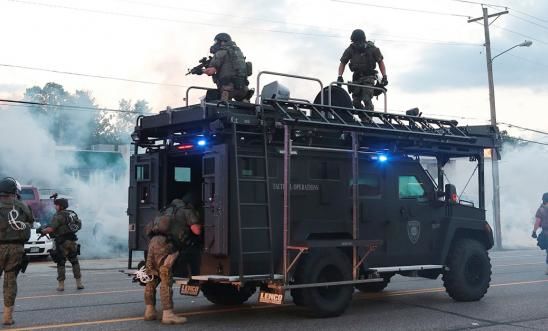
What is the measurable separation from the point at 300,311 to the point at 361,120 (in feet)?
9.50

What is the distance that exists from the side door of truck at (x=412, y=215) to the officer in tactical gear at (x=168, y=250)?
3113 millimetres

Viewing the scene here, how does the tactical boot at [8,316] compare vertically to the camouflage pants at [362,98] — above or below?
below

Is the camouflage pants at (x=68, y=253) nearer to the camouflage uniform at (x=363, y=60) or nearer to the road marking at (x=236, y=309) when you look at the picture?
the road marking at (x=236, y=309)

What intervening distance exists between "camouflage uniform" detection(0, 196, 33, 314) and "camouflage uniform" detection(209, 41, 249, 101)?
329 cm

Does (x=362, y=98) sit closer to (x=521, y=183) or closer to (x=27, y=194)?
(x=27, y=194)

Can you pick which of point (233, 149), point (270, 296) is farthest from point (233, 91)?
point (270, 296)

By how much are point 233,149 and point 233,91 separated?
1833 mm

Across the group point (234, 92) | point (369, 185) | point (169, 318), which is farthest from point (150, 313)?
point (369, 185)

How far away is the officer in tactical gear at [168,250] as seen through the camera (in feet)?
25.5

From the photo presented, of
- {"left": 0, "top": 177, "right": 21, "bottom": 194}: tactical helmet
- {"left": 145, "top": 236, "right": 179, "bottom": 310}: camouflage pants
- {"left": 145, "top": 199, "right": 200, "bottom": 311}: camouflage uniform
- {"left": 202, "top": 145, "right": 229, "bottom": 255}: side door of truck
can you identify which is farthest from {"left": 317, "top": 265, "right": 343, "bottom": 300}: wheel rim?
{"left": 0, "top": 177, "right": 21, "bottom": 194}: tactical helmet

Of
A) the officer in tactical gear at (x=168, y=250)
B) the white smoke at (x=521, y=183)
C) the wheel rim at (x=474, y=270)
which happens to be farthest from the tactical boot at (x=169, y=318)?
the white smoke at (x=521, y=183)

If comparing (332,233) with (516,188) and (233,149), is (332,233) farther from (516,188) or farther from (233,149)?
(516,188)

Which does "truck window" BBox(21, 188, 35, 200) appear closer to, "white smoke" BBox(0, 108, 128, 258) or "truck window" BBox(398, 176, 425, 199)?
"white smoke" BBox(0, 108, 128, 258)

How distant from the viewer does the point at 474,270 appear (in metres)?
10.1
